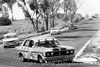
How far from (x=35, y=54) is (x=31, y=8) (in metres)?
45.2

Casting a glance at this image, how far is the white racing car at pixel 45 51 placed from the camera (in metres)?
15.0

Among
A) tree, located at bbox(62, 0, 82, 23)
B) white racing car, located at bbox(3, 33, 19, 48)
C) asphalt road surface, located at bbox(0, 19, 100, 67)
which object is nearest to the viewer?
asphalt road surface, located at bbox(0, 19, 100, 67)

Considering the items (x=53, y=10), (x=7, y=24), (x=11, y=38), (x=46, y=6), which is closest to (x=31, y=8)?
(x=46, y=6)

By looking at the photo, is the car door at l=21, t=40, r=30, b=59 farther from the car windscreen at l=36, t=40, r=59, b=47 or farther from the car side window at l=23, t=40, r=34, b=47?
the car windscreen at l=36, t=40, r=59, b=47

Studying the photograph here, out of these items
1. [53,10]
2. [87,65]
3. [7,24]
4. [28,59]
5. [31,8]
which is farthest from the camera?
[7,24]

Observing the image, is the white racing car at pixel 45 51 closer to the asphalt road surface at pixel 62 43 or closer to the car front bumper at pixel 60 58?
the car front bumper at pixel 60 58

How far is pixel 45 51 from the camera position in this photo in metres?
14.9

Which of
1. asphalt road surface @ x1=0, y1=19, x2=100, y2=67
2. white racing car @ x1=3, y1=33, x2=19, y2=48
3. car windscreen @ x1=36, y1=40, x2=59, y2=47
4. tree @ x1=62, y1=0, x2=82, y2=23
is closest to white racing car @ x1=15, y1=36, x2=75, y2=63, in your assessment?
car windscreen @ x1=36, y1=40, x2=59, y2=47

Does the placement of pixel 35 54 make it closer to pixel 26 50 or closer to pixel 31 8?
pixel 26 50

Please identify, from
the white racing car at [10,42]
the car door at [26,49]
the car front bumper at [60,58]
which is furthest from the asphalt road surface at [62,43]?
the white racing car at [10,42]

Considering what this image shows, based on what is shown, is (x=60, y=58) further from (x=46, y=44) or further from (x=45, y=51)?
(x=46, y=44)

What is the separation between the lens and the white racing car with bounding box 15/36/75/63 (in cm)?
1498

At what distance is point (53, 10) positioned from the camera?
7488 centimetres

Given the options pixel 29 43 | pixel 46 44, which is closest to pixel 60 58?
pixel 46 44
